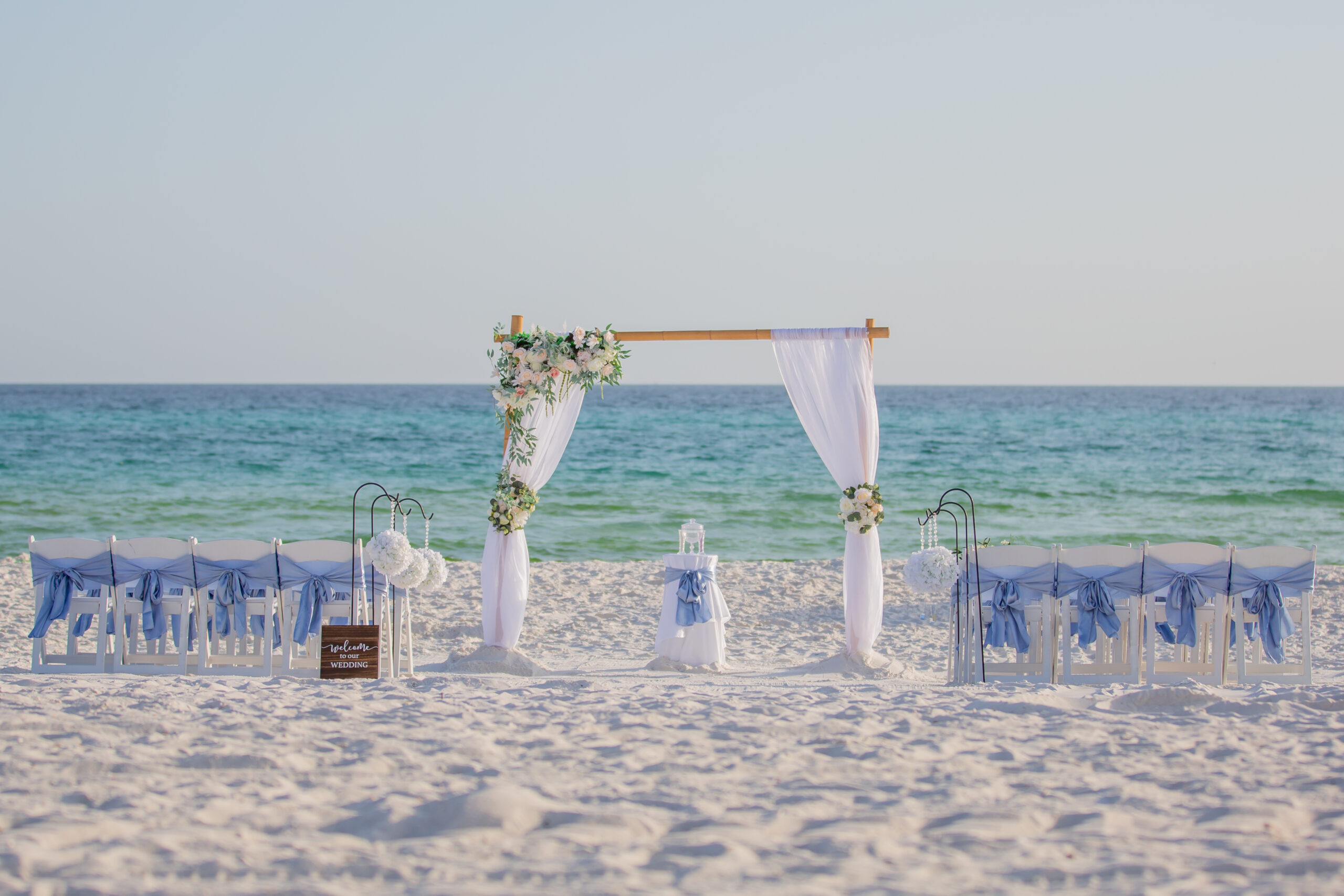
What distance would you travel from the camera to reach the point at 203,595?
6.01 metres

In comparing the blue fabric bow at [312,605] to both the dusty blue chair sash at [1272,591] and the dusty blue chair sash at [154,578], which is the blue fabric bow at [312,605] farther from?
the dusty blue chair sash at [1272,591]

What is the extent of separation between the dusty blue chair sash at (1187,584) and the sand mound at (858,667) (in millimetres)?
1547

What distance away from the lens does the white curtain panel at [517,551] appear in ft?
22.3

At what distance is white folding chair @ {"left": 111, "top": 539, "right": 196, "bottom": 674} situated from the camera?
598 centimetres

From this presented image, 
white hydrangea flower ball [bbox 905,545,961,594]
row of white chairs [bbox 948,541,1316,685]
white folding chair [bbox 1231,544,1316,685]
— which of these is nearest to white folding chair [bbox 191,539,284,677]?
white hydrangea flower ball [bbox 905,545,961,594]

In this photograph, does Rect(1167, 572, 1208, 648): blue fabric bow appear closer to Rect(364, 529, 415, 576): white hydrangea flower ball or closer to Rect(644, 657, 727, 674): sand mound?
Rect(644, 657, 727, 674): sand mound

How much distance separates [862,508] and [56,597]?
15.5ft

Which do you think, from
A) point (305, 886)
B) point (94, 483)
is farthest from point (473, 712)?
point (94, 483)

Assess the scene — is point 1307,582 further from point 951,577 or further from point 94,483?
point 94,483

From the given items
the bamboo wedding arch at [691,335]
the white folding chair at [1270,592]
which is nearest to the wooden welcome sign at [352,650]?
the bamboo wedding arch at [691,335]

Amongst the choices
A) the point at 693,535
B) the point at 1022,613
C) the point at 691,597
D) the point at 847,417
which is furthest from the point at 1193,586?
the point at 693,535

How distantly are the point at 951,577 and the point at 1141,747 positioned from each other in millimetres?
2111

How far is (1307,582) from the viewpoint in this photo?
5.69 m

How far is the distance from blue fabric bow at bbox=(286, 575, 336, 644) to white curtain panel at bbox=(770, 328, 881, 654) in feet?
9.88
